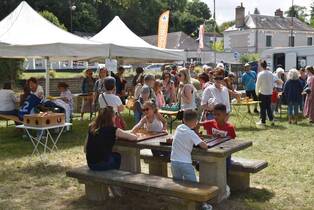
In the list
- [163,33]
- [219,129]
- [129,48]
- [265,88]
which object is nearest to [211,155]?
[219,129]

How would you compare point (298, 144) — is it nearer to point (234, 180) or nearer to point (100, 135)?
point (234, 180)

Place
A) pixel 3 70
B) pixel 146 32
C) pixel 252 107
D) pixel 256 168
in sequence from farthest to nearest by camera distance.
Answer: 1. pixel 146 32
2. pixel 3 70
3. pixel 252 107
4. pixel 256 168

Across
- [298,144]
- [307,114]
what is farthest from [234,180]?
[307,114]

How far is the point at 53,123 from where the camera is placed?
317 inches

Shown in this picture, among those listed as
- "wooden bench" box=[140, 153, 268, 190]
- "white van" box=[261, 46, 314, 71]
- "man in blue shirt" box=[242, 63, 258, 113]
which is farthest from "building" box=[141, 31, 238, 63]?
"wooden bench" box=[140, 153, 268, 190]

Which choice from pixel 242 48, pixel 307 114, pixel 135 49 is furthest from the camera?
pixel 242 48

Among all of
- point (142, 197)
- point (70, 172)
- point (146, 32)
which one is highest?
point (146, 32)

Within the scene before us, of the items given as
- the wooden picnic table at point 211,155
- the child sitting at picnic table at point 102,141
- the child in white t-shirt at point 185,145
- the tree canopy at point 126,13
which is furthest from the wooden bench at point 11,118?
the tree canopy at point 126,13

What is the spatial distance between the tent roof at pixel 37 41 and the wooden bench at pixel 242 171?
17.1ft

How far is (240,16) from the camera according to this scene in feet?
208

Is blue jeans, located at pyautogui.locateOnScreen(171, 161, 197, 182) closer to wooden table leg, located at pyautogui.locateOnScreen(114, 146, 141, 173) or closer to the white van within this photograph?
wooden table leg, located at pyautogui.locateOnScreen(114, 146, 141, 173)

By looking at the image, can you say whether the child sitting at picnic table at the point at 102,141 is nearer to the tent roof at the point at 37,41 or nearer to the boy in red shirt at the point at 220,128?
the boy in red shirt at the point at 220,128

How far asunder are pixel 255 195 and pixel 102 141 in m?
2.07

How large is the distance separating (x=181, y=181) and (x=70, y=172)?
55.4 inches
